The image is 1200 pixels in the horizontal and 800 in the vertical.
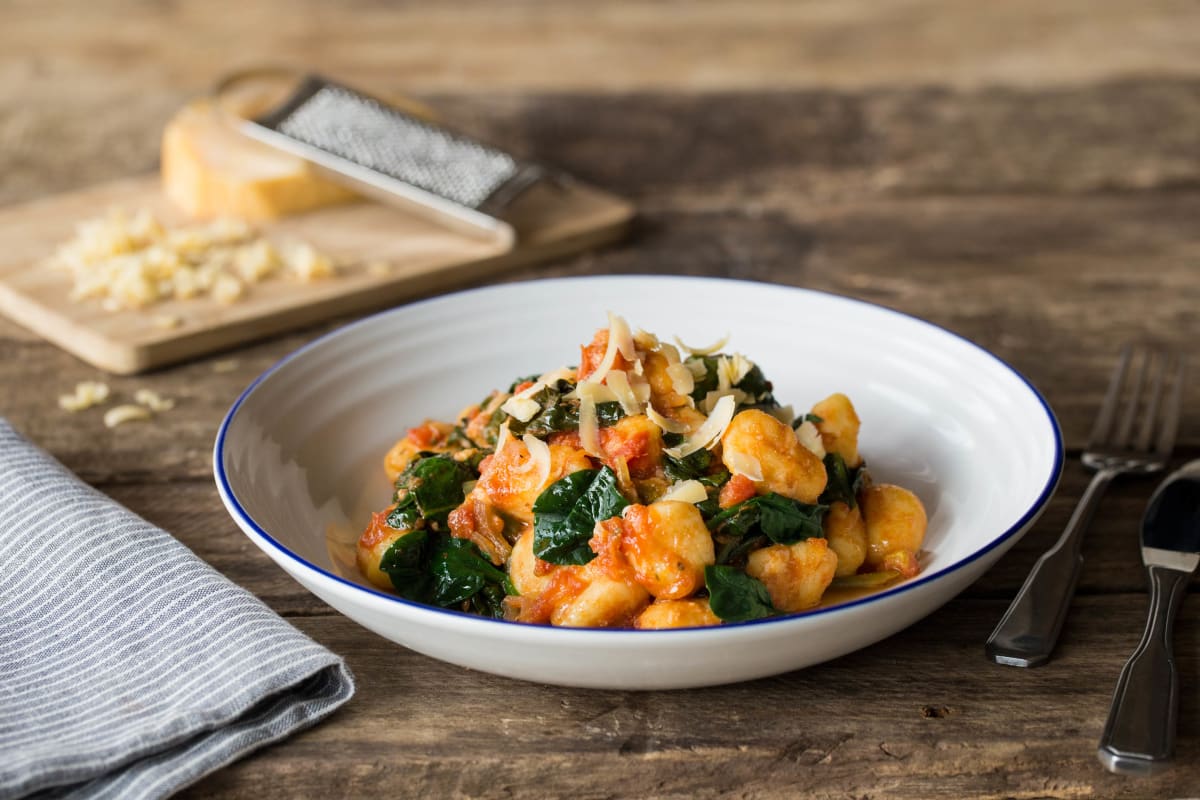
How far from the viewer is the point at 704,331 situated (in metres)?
2.60

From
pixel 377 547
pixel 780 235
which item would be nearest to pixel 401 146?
pixel 780 235

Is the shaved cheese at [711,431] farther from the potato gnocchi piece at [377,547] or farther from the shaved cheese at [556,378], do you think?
the potato gnocchi piece at [377,547]

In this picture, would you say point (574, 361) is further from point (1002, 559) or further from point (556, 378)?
point (1002, 559)

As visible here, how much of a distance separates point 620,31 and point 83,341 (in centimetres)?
373

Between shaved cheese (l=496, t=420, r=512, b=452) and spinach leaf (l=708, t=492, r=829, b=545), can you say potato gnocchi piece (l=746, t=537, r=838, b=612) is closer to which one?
spinach leaf (l=708, t=492, r=829, b=545)

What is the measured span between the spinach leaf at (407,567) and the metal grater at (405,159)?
1.81 meters

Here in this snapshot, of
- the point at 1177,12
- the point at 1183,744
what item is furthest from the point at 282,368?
the point at 1177,12

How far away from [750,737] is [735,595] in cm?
18

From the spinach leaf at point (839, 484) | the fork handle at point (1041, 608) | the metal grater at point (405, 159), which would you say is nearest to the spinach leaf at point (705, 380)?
the spinach leaf at point (839, 484)

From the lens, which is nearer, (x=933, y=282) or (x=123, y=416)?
(x=123, y=416)

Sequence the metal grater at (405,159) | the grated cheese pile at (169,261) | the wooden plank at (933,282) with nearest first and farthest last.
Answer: the wooden plank at (933,282)
the grated cheese pile at (169,261)
the metal grater at (405,159)

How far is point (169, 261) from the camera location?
129 inches

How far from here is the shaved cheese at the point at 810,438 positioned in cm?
194

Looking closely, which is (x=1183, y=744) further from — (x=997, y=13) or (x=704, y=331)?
(x=997, y=13)
